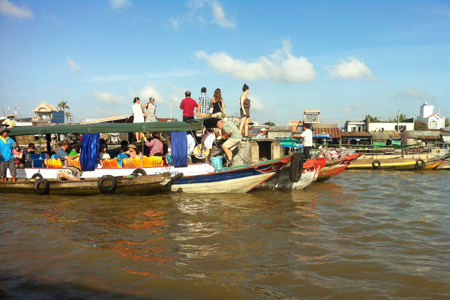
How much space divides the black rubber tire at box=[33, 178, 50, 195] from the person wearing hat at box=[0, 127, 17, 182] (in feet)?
3.27

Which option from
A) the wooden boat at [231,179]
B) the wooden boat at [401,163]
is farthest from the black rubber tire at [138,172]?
the wooden boat at [401,163]

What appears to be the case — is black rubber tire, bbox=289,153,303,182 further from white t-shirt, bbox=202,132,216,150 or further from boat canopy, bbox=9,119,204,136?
boat canopy, bbox=9,119,204,136

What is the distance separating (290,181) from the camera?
35.1ft

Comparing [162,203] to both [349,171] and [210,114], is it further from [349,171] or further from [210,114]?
[349,171]

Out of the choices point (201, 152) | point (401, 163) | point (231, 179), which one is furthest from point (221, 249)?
point (401, 163)

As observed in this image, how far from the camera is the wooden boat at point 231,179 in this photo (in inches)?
371

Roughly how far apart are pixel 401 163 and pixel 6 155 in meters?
19.4

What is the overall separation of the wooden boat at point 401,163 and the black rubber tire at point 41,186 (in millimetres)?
16465

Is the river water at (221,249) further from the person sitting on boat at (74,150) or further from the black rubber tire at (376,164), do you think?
the black rubber tire at (376,164)

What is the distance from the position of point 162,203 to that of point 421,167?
16825mm

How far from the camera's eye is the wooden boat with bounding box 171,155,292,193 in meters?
9.41

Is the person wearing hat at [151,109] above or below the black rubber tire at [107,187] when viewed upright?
above

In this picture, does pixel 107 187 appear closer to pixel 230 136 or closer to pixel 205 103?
pixel 230 136

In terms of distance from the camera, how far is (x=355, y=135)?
34.5 m
